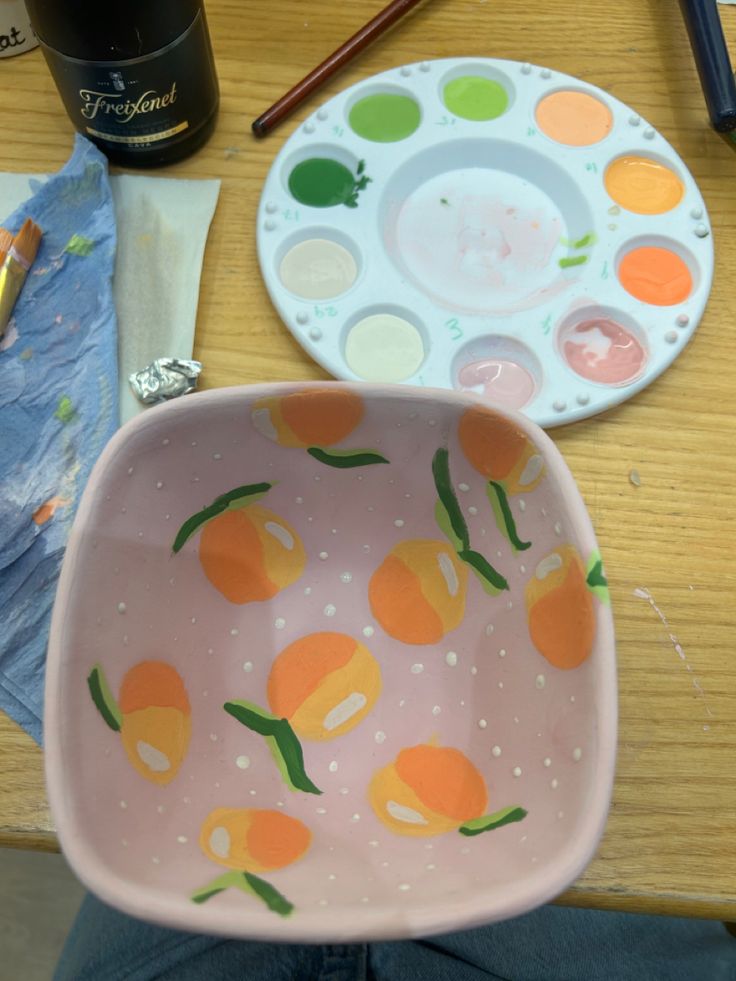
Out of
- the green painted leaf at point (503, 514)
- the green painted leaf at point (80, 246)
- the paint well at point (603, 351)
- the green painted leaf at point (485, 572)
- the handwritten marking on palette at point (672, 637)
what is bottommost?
the handwritten marking on palette at point (672, 637)

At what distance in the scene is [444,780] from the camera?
1.17 feet

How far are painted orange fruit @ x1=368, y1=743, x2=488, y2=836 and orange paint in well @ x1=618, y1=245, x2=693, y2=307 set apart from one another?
0.91 ft

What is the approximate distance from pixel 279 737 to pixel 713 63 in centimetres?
48

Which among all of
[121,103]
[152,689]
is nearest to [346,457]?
[152,689]

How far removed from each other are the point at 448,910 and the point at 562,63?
0.52 metres

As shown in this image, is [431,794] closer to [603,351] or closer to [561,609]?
[561,609]

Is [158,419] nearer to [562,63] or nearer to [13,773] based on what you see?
[13,773]

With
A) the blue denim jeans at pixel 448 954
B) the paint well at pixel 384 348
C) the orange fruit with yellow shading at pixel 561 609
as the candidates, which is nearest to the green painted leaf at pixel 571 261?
the paint well at pixel 384 348

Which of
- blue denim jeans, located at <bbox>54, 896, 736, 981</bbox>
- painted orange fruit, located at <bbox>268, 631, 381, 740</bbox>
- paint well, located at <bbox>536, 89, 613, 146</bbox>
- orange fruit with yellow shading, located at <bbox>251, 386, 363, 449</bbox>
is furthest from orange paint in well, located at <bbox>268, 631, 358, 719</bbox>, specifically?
paint well, located at <bbox>536, 89, 613, 146</bbox>

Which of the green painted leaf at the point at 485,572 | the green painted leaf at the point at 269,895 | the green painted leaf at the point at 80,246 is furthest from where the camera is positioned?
the green painted leaf at the point at 80,246

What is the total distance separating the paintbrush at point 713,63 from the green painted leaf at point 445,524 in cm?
32

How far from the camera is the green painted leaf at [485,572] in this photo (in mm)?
365

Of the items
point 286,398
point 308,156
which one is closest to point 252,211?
point 308,156

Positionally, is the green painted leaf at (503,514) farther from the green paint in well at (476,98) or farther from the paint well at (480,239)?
the green paint in well at (476,98)
